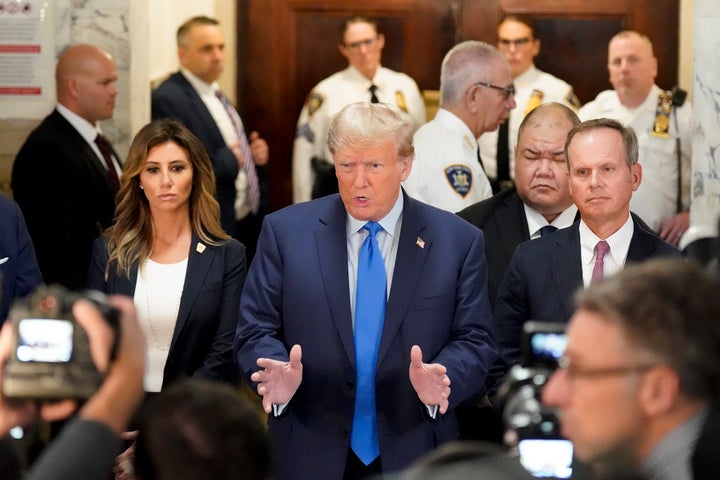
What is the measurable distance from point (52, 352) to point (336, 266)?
186cm

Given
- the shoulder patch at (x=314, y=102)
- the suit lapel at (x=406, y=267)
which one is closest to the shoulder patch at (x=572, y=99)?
the shoulder patch at (x=314, y=102)

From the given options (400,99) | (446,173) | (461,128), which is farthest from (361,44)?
(446,173)

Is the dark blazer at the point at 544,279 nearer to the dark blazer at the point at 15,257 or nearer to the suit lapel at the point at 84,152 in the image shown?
the dark blazer at the point at 15,257

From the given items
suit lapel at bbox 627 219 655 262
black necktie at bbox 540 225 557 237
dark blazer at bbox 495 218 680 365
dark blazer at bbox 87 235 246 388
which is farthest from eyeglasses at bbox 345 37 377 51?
suit lapel at bbox 627 219 655 262

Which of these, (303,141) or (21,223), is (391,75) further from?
(21,223)

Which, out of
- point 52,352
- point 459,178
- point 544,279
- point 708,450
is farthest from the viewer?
point 459,178

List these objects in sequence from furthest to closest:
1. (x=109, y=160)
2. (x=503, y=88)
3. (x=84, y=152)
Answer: (x=109, y=160) → (x=84, y=152) → (x=503, y=88)

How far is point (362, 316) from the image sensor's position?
3945 mm

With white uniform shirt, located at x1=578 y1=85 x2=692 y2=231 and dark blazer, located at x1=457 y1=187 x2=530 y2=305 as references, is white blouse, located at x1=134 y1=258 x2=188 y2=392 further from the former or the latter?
white uniform shirt, located at x1=578 y1=85 x2=692 y2=231

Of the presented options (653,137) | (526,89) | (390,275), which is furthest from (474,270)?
(526,89)

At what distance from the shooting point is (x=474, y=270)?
4.04 metres

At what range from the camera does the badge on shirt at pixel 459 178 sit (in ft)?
17.5

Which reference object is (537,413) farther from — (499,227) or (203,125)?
(203,125)

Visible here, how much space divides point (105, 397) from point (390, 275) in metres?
2.04
